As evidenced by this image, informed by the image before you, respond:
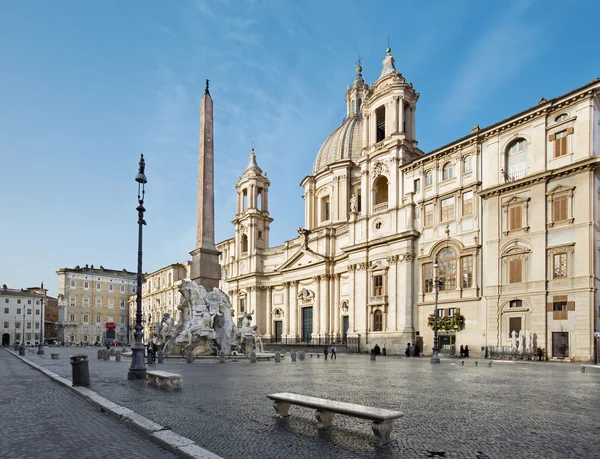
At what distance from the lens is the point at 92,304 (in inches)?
3839

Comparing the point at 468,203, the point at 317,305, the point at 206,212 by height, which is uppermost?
the point at 468,203

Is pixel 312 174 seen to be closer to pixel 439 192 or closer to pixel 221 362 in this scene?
pixel 439 192

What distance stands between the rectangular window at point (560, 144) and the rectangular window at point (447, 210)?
8.58 meters

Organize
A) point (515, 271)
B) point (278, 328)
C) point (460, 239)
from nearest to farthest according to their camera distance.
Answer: point (515, 271), point (460, 239), point (278, 328)

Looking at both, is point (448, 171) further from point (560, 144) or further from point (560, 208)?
point (560, 208)

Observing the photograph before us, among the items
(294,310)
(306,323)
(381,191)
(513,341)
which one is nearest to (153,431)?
(513,341)

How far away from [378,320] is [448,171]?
14.5m

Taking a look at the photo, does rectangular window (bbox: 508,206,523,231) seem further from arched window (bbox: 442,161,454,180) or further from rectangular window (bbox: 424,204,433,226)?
rectangular window (bbox: 424,204,433,226)

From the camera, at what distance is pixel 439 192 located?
130 ft

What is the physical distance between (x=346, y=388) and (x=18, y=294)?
100m

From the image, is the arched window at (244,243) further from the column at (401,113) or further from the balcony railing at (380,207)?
the column at (401,113)

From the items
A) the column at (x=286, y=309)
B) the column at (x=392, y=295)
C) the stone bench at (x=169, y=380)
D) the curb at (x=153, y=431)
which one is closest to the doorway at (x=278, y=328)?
the column at (x=286, y=309)

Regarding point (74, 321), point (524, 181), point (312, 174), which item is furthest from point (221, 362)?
point (74, 321)

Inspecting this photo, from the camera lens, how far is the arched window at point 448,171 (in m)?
39.2
